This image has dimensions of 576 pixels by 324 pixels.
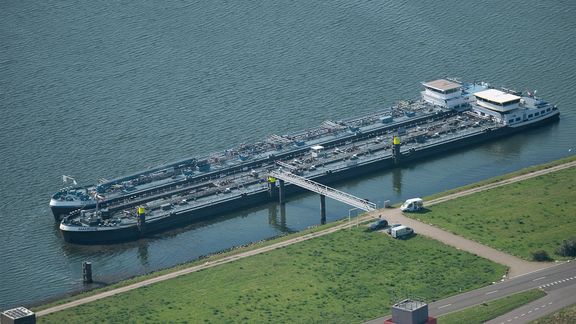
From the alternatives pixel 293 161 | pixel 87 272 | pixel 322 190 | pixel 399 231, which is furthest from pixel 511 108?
pixel 87 272

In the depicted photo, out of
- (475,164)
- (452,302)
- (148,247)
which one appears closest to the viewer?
(452,302)

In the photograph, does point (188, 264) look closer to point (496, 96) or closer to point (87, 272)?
point (87, 272)

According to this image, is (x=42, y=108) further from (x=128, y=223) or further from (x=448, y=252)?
(x=448, y=252)

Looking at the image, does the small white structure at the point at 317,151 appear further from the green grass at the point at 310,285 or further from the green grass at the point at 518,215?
the green grass at the point at 310,285

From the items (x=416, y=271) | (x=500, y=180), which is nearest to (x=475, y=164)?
(x=500, y=180)

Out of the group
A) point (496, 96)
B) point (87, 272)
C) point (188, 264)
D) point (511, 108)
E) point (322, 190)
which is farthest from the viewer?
point (496, 96)
